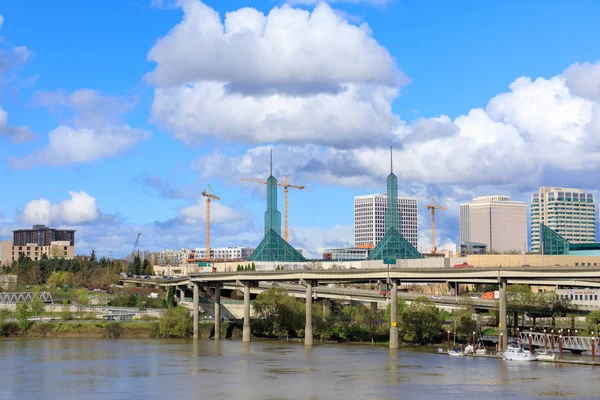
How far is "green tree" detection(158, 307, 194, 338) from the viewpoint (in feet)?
474

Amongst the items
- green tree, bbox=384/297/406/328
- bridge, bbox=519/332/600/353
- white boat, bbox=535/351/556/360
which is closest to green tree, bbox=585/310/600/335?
bridge, bbox=519/332/600/353

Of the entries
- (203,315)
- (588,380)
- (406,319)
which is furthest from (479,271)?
(203,315)

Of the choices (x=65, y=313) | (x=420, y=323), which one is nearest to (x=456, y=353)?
(x=420, y=323)

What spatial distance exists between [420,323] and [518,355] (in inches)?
1037

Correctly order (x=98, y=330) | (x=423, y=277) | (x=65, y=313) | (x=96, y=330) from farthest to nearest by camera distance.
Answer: (x=65, y=313), (x=98, y=330), (x=96, y=330), (x=423, y=277)

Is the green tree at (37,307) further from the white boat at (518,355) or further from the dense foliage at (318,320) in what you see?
the white boat at (518,355)

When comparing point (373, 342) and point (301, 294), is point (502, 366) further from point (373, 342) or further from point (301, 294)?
point (301, 294)

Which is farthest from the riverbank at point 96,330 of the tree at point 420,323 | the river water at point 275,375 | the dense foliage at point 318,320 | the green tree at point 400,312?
the tree at point 420,323

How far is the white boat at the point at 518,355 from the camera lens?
9731 centimetres

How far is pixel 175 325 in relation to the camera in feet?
475

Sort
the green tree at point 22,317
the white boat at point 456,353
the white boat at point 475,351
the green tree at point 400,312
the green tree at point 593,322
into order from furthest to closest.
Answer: the green tree at point 22,317 → the green tree at point 400,312 → the green tree at point 593,322 → the white boat at point 475,351 → the white boat at point 456,353

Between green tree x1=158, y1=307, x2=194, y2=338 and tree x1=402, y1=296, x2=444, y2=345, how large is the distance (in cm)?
4037

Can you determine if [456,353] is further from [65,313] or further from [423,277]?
[65,313]

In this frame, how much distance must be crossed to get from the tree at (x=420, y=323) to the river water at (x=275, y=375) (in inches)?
314
